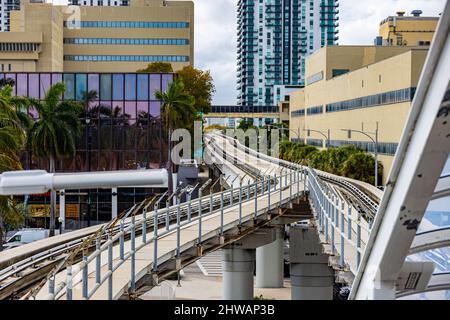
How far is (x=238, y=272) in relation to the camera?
32.7 meters

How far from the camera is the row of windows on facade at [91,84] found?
44.9m

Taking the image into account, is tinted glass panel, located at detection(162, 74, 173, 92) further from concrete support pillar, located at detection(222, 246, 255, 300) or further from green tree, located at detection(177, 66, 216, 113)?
green tree, located at detection(177, 66, 216, 113)

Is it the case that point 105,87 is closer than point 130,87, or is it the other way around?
point 105,87

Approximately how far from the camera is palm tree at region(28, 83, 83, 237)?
40.3m

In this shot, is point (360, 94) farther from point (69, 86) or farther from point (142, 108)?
point (69, 86)

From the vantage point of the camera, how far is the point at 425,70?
4.40 metres

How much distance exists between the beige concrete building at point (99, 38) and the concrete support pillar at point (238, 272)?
69895mm

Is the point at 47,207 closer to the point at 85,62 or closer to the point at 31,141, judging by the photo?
the point at 31,141

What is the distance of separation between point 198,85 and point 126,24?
20846 mm

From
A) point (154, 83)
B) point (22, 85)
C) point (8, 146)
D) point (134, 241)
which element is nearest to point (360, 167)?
point (154, 83)

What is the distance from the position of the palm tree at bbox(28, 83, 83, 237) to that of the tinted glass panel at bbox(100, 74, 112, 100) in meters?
3.40

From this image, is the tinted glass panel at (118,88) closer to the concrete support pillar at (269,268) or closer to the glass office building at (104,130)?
the glass office building at (104,130)

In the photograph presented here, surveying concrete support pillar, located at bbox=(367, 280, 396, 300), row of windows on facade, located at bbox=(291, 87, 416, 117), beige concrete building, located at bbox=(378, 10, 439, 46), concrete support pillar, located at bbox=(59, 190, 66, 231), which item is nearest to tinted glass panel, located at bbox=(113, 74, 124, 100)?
concrete support pillar, located at bbox=(59, 190, 66, 231)

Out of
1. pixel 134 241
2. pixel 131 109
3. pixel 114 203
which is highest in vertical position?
pixel 131 109
